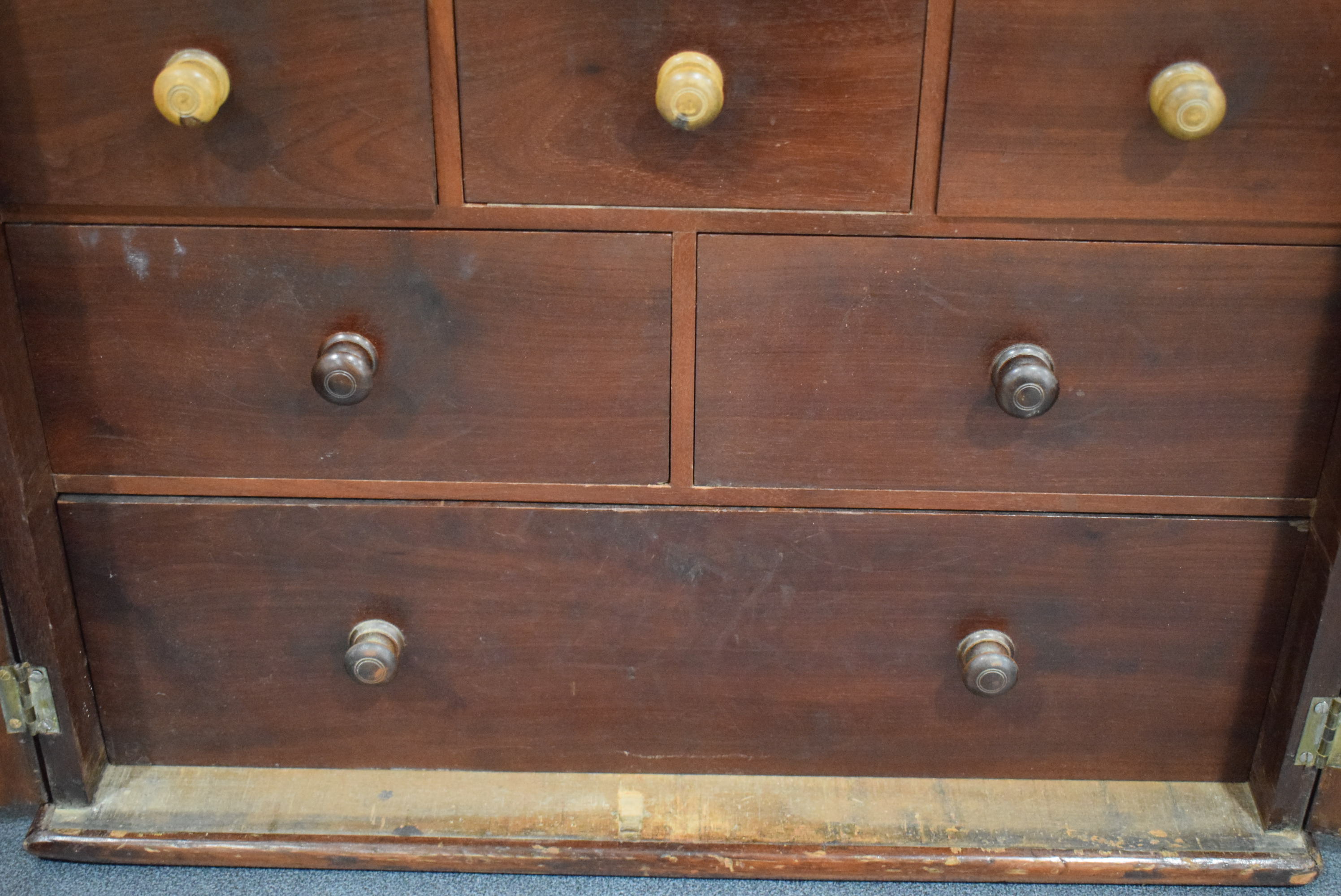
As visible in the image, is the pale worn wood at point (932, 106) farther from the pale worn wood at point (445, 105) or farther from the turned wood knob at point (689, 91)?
the pale worn wood at point (445, 105)

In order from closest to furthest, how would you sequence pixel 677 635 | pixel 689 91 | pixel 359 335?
pixel 689 91 < pixel 359 335 < pixel 677 635

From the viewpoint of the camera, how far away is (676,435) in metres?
0.80

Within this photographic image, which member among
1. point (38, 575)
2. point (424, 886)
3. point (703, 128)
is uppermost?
point (703, 128)

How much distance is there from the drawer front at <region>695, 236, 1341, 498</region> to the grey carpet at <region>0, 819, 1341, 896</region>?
34cm

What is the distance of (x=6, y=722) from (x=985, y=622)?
2.56 feet

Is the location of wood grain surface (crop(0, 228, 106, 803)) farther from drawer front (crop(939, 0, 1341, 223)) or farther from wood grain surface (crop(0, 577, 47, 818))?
drawer front (crop(939, 0, 1341, 223))

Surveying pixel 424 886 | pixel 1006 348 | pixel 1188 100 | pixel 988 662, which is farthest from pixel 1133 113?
pixel 424 886

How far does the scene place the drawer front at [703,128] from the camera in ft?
2.23

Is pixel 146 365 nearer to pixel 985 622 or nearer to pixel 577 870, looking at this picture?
pixel 577 870

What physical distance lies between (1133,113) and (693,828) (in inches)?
24.6

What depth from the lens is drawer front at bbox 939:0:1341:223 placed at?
67cm

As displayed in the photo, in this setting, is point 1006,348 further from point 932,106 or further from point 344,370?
point 344,370

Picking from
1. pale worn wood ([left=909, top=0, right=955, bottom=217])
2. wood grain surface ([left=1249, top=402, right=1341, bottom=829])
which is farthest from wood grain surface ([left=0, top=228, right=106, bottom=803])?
wood grain surface ([left=1249, top=402, right=1341, bottom=829])

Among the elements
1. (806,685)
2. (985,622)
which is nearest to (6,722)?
(806,685)
